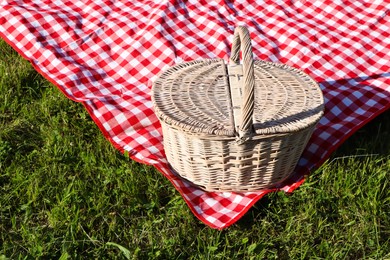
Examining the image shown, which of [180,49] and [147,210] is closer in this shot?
[147,210]

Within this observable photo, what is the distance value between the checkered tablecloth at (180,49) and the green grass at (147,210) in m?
0.12

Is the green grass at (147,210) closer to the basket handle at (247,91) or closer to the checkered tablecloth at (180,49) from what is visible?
the checkered tablecloth at (180,49)

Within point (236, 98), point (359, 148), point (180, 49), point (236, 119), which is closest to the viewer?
point (236, 119)

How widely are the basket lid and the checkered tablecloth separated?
397 mm

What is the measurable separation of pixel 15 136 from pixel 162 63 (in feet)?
3.44

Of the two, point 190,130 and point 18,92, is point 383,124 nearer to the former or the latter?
point 190,130

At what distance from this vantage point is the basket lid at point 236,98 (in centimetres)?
211

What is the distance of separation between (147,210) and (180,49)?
55.5 inches

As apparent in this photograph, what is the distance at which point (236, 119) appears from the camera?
2191 mm

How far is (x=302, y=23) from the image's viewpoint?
12.2 feet

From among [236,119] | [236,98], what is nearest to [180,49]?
[236,98]

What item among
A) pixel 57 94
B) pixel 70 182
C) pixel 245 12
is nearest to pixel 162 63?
pixel 57 94

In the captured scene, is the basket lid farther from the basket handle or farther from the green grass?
the green grass

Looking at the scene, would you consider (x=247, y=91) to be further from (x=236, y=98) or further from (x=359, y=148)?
(x=359, y=148)
